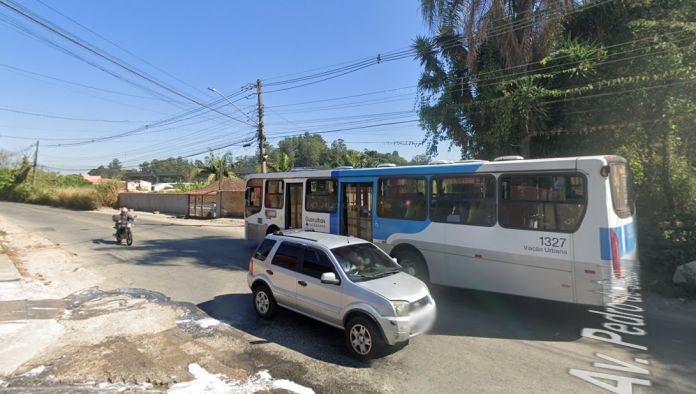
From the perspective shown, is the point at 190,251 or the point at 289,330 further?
the point at 190,251

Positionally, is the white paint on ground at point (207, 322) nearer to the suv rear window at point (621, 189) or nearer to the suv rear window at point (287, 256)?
the suv rear window at point (287, 256)

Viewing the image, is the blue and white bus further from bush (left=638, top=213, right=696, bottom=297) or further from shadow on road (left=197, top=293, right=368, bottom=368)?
shadow on road (left=197, top=293, right=368, bottom=368)

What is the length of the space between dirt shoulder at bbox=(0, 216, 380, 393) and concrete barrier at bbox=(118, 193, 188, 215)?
25.4 m

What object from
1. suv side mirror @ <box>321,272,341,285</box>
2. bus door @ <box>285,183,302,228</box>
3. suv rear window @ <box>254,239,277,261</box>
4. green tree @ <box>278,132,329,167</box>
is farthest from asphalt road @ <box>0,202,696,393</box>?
green tree @ <box>278,132,329,167</box>

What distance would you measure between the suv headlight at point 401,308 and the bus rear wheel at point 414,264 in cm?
285

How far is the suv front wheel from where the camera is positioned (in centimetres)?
443

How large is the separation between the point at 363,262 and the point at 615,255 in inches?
160

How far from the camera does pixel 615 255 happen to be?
5496 mm

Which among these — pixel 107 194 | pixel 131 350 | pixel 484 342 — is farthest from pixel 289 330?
pixel 107 194

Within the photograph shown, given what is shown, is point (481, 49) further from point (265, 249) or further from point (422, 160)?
point (422, 160)

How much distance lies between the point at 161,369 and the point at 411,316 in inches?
130

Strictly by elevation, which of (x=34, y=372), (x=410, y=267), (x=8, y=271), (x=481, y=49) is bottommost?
(x=34, y=372)

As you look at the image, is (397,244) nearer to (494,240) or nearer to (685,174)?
(494,240)

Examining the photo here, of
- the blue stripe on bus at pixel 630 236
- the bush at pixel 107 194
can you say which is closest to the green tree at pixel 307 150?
the bush at pixel 107 194
